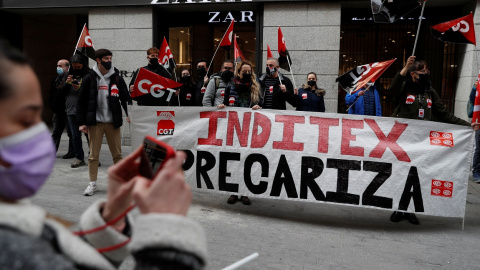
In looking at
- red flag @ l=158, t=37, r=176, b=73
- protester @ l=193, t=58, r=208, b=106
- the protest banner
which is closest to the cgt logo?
the protest banner

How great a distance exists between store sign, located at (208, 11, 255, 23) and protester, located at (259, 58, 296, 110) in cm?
512

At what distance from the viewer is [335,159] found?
558cm

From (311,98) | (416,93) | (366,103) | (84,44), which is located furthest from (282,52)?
(84,44)

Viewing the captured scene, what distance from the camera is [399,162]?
5.44m

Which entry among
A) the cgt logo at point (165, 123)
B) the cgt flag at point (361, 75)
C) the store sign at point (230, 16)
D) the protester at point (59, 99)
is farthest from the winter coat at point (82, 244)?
the store sign at point (230, 16)

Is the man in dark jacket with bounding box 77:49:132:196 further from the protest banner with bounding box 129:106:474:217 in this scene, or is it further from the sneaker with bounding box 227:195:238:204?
the sneaker with bounding box 227:195:238:204

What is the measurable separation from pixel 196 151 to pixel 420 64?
3.27 meters

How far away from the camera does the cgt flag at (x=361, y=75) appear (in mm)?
6656

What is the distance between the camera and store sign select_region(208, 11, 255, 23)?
11.7m

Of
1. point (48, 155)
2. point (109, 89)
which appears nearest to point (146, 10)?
point (109, 89)

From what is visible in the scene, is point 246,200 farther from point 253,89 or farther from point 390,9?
point 390,9

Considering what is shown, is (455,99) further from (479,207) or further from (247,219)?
(247,219)

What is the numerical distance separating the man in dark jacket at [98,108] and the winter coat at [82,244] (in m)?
5.54

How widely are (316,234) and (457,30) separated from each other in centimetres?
373
